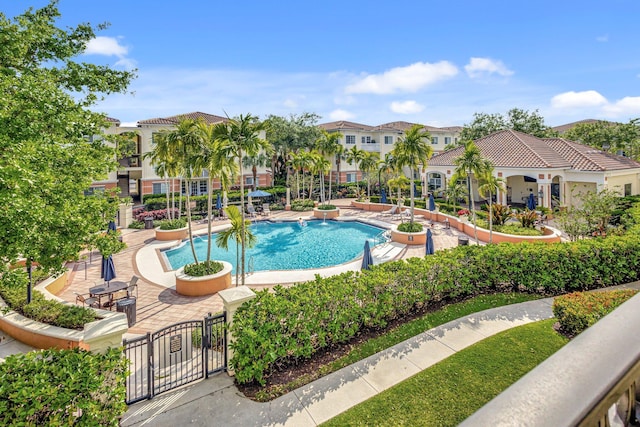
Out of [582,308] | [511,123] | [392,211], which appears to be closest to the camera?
[582,308]

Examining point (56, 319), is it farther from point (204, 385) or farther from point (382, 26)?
point (382, 26)

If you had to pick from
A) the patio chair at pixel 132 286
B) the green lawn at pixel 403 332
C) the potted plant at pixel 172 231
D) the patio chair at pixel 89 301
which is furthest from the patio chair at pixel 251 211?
the green lawn at pixel 403 332

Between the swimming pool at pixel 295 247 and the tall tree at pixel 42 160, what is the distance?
9123 mm

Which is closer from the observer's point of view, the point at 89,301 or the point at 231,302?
the point at 231,302

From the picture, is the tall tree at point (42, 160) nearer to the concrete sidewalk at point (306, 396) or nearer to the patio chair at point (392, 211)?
the concrete sidewalk at point (306, 396)

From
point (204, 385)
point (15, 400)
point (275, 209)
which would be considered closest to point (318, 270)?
point (204, 385)

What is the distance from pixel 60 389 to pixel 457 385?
23.3 feet

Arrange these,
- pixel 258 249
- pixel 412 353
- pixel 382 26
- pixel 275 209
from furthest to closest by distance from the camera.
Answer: pixel 275 209 < pixel 258 249 < pixel 382 26 < pixel 412 353

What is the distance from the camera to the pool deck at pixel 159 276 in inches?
467

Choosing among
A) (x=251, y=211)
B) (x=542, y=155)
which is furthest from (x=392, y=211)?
(x=542, y=155)

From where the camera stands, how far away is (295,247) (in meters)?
22.7

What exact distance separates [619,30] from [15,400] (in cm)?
1426

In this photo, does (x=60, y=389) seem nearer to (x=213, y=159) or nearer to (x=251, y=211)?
(x=213, y=159)

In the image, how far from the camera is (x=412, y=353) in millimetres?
8266
